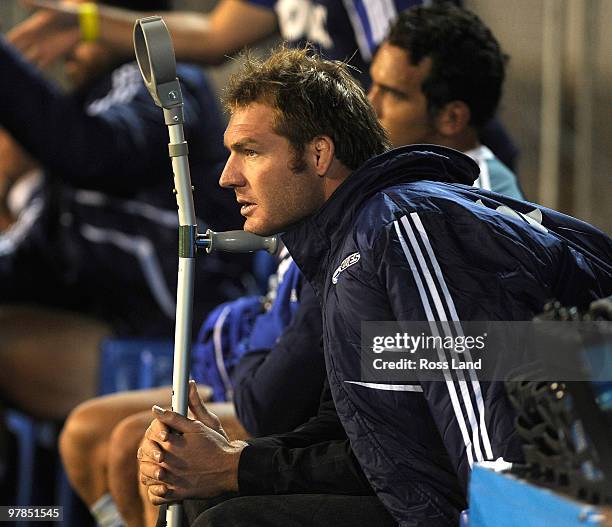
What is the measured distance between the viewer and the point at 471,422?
4.93 ft

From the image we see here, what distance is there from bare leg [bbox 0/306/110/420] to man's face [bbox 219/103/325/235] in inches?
85.4

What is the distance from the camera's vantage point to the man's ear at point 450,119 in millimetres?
2584

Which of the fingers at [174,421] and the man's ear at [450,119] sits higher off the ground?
the man's ear at [450,119]

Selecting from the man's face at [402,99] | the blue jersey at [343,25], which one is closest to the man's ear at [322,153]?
the man's face at [402,99]

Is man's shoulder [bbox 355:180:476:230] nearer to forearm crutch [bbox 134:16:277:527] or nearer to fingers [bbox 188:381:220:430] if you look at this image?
forearm crutch [bbox 134:16:277:527]

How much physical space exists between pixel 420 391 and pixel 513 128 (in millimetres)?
2299

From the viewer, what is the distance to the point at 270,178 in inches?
71.2

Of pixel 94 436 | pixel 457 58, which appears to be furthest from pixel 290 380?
pixel 457 58

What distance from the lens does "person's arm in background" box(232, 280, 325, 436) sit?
6.95 feet

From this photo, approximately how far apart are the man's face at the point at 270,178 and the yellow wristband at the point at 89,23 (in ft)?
7.27

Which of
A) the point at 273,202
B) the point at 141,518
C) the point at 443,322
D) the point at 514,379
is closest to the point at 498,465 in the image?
the point at 514,379

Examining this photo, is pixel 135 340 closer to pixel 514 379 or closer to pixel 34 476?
pixel 34 476

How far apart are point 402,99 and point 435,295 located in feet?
3.63

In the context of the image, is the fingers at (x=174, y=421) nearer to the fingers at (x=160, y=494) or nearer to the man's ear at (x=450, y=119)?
the fingers at (x=160, y=494)
